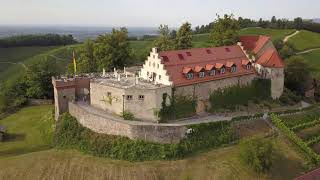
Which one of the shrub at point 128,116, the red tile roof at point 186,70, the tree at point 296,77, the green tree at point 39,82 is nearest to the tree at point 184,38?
the tree at point 296,77

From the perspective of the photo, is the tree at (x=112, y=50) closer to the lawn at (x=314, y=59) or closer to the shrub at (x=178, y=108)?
the shrub at (x=178, y=108)

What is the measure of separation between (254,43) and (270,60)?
16.0 ft

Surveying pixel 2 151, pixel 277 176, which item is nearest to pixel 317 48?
pixel 277 176

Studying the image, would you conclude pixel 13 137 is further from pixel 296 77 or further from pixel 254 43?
pixel 296 77

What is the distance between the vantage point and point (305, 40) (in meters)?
109

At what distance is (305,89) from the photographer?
5825 cm

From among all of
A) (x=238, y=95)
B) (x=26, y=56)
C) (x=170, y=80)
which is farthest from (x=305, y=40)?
(x=26, y=56)

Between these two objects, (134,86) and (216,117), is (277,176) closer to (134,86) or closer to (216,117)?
(216,117)

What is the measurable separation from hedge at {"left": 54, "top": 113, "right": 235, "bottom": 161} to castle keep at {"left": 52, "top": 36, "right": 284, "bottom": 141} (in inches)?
136

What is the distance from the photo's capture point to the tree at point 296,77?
57844mm

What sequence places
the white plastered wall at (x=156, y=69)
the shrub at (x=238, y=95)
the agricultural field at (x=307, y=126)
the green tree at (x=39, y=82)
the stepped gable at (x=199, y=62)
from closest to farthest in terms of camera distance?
the agricultural field at (x=307, y=126), the white plastered wall at (x=156, y=69), the stepped gable at (x=199, y=62), the shrub at (x=238, y=95), the green tree at (x=39, y=82)

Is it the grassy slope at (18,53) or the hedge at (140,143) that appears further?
the grassy slope at (18,53)

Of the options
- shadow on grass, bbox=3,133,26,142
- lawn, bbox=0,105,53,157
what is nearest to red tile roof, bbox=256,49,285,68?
lawn, bbox=0,105,53,157

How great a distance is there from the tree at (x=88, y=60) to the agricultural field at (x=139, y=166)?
22812mm
